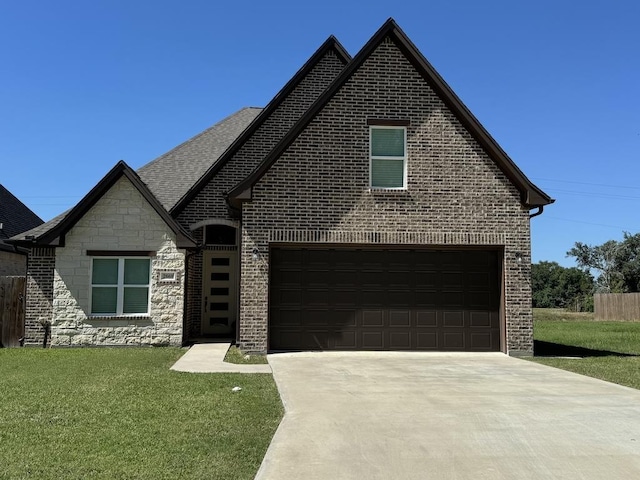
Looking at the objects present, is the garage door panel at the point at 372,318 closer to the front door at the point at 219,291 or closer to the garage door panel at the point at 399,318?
the garage door panel at the point at 399,318

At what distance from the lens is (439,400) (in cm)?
786

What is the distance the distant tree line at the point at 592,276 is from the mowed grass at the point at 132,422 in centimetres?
5555

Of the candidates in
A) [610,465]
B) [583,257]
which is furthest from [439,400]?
[583,257]

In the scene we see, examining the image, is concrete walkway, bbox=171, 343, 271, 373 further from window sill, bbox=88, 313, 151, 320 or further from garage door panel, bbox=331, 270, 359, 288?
garage door panel, bbox=331, 270, 359, 288

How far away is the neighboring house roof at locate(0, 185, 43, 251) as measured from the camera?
80.3ft

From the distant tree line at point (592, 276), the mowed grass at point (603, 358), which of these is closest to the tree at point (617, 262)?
the distant tree line at point (592, 276)

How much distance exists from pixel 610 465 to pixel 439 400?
9.56 ft

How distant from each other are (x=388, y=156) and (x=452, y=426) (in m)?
8.63

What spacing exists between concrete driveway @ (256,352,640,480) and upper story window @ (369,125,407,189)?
5.10 metres

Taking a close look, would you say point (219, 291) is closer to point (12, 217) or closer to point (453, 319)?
point (453, 319)

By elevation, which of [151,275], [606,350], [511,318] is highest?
[151,275]

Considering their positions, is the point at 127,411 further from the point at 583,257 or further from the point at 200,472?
the point at 583,257

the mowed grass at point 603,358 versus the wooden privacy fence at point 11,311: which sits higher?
the wooden privacy fence at point 11,311

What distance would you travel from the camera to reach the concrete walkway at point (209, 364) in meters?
10.6
